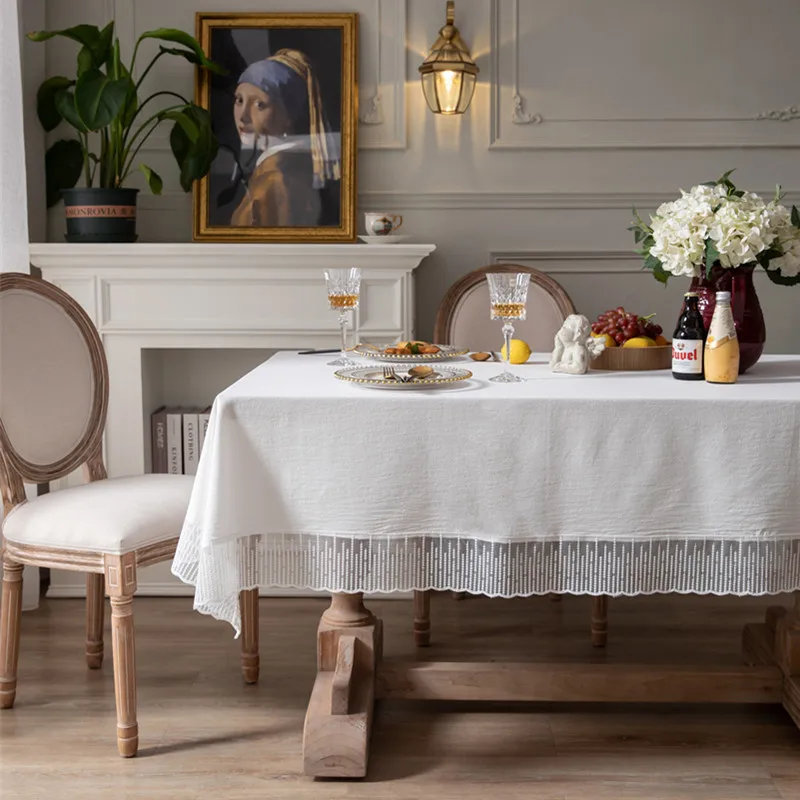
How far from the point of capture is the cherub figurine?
2318mm

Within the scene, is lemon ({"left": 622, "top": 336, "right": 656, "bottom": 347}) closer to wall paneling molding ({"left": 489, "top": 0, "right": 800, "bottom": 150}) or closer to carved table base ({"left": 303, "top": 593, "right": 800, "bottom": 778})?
carved table base ({"left": 303, "top": 593, "right": 800, "bottom": 778})

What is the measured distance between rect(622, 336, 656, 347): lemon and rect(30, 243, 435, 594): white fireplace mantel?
39.0 inches

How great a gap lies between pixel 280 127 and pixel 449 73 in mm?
575

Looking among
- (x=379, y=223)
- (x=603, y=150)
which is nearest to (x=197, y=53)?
(x=379, y=223)

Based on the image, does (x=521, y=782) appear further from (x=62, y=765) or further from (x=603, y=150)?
(x=603, y=150)

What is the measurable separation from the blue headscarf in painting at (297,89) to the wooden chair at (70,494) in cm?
114

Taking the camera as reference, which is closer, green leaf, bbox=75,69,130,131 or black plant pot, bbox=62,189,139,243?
green leaf, bbox=75,69,130,131

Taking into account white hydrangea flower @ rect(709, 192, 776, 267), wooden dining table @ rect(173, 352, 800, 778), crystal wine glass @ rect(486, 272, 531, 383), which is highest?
white hydrangea flower @ rect(709, 192, 776, 267)

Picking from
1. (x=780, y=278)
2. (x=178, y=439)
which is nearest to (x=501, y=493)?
(x=780, y=278)

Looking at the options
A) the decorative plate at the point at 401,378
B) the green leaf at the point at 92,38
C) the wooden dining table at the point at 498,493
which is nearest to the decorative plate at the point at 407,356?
the decorative plate at the point at 401,378

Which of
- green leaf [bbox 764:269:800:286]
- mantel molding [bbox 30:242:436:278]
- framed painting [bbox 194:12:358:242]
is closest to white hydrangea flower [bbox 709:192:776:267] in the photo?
green leaf [bbox 764:269:800:286]

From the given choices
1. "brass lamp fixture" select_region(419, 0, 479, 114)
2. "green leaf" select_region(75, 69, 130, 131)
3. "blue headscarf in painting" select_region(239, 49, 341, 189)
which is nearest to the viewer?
"green leaf" select_region(75, 69, 130, 131)

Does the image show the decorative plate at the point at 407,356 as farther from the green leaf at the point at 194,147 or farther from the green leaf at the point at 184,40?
the green leaf at the point at 184,40

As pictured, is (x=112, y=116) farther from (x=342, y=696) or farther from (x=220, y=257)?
(x=342, y=696)
